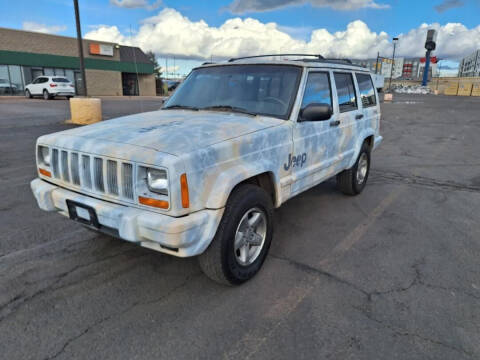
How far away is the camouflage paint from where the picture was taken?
2.50 m

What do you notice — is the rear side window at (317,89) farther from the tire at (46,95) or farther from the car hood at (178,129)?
the tire at (46,95)

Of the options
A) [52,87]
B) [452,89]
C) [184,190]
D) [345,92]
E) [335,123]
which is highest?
[345,92]

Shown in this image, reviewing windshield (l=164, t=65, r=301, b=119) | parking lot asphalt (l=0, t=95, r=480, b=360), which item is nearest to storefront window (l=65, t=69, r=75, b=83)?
parking lot asphalt (l=0, t=95, r=480, b=360)

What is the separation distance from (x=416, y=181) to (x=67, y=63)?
113 ft

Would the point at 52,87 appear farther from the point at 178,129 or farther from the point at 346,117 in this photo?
the point at 178,129

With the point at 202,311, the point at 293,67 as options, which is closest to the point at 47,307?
the point at 202,311

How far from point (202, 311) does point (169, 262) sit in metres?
0.86

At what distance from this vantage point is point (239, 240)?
3.08 metres

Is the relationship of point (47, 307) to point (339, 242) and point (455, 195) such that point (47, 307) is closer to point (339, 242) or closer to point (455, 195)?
point (339, 242)

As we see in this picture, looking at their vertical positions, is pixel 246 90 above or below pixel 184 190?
above

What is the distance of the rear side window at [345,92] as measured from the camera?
15.1 feet

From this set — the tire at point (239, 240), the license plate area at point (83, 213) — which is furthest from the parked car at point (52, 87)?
the tire at point (239, 240)

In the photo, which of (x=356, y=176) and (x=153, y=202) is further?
(x=356, y=176)

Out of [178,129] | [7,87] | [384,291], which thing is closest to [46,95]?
[7,87]
